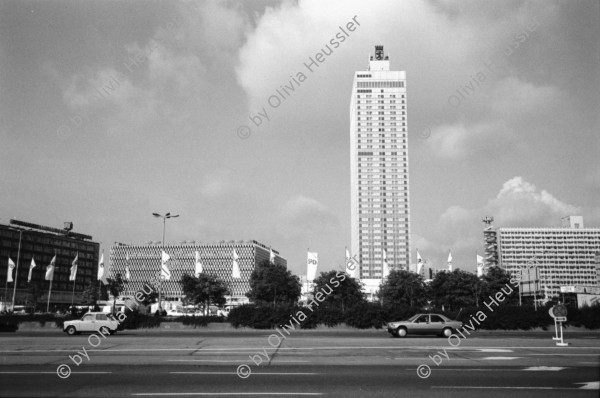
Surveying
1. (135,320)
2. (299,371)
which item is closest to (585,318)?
(299,371)

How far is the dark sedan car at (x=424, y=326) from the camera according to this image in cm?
3131

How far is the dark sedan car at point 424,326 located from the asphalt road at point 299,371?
26.5 ft

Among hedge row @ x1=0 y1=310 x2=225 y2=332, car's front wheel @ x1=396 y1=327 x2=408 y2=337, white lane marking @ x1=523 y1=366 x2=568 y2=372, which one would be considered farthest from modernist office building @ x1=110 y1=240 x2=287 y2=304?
white lane marking @ x1=523 y1=366 x2=568 y2=372

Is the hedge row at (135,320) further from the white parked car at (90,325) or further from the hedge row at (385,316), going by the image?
the white parked car at (90,325)

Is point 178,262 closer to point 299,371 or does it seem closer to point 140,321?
point 140,321

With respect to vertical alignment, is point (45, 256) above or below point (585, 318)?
above

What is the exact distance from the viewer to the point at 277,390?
11.7m

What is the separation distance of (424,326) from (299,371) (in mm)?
18694

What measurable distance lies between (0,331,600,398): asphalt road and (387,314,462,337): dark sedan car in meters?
8.07

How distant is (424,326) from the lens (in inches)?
1248

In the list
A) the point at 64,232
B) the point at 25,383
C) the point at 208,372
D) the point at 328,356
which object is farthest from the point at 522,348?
the point at 64,232

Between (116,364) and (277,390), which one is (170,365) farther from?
(277,390)

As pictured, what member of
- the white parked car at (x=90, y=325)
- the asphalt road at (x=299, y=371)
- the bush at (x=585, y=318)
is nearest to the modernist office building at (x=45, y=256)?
the white parked car at (x=90, y=325)

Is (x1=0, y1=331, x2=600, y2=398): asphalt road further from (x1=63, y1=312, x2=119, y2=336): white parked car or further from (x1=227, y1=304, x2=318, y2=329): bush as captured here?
(x1=227, y1=304, x2=318, y2=329): bush
